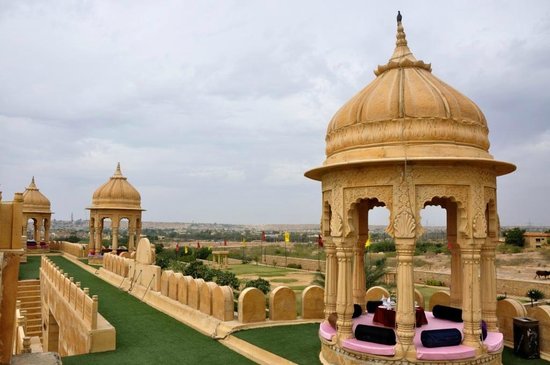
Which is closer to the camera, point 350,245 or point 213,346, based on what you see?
point 350,245

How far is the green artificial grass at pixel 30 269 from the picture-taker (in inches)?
1100

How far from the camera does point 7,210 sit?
789cm

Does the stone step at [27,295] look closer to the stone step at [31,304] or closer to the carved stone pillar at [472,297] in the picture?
the stone step at [31,304]

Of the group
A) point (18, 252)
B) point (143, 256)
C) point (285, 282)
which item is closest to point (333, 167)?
point (18, 252)

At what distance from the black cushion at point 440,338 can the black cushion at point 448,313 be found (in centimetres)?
256

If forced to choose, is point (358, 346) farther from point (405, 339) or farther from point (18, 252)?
point (18, 252)

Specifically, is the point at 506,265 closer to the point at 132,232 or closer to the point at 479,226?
the point at 132,232

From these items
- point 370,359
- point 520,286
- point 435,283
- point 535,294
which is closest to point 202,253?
point 435,283

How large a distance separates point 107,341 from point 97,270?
17336 millimetres

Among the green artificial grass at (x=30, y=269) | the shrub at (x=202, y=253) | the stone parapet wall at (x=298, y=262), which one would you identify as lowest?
the stone parapet wall at (x=298, y=262)

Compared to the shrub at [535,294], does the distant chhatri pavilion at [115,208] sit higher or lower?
higher

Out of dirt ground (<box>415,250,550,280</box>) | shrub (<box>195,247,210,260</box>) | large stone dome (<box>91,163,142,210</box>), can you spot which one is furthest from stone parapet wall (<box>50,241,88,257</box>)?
dirt ground (<box>415,250,550,280</box>)

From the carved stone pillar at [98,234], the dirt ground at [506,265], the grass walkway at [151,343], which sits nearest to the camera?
A: the grass walkway at [151,343]

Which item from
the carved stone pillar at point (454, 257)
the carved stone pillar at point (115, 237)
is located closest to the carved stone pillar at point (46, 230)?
the carved stone pillar at point (115, 237)
